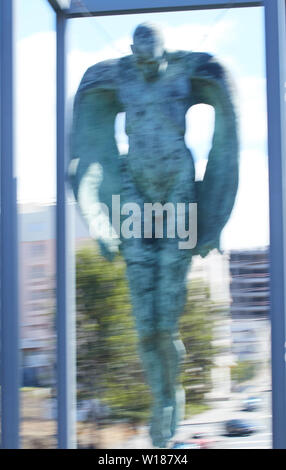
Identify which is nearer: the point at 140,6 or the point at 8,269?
the point at 8,269

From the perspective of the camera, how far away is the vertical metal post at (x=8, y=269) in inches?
94.4

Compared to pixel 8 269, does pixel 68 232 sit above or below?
above

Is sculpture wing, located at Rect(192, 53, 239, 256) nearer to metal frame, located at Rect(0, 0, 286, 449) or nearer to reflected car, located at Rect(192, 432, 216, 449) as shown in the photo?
metal frame, located at Rect(0, 0, 286, 449)

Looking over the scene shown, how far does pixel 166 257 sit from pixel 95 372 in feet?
1.64

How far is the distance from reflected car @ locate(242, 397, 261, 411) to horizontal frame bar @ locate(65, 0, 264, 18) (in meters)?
1.34

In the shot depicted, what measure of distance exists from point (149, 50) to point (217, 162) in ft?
1.41

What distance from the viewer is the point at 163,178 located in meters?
2.40

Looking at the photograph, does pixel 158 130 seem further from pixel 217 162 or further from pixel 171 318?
pixel 171 318

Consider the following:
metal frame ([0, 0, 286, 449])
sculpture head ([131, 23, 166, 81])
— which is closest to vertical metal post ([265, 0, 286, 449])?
metal frame ([0, 0, 286, 449])

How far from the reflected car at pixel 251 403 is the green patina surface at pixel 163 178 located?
0.22 m

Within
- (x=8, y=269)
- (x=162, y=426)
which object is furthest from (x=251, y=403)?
(x=8, y=269)

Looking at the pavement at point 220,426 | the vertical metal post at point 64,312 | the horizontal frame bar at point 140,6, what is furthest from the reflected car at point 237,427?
the horizontal frame bar at point 140,6
